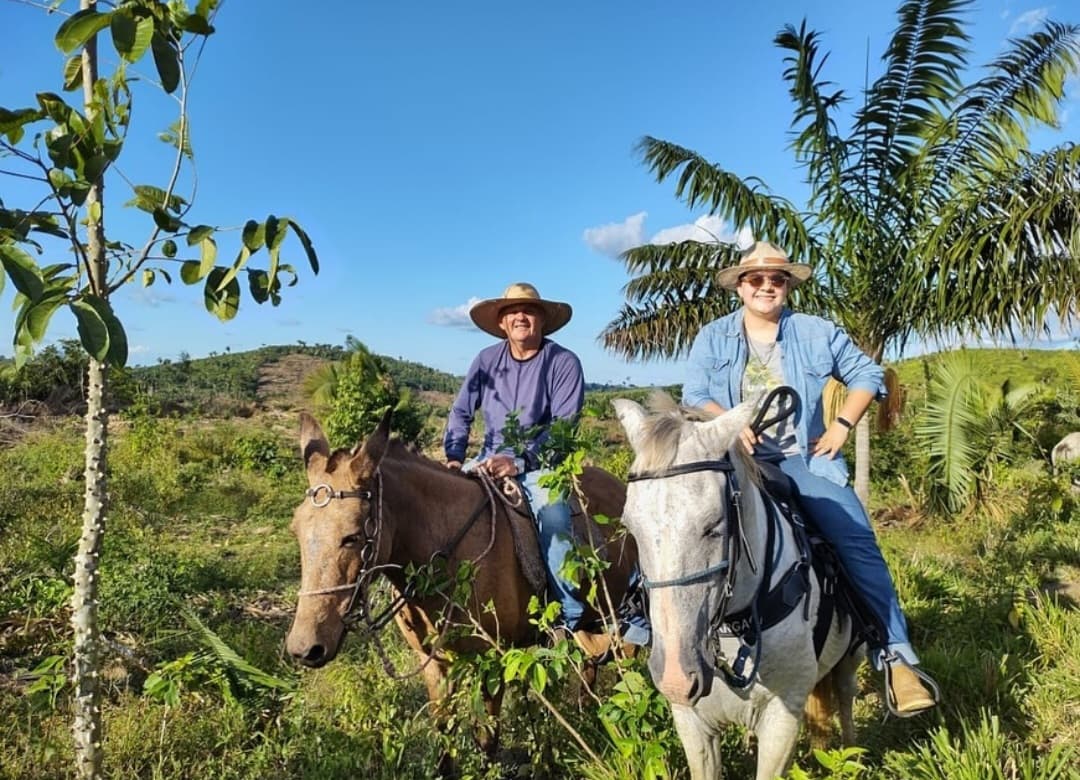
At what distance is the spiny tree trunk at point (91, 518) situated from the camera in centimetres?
201

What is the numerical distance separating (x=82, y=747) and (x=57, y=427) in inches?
734

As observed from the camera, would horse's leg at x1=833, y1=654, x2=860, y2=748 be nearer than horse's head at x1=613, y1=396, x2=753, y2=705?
No

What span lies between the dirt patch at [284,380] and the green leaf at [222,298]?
82.0ft

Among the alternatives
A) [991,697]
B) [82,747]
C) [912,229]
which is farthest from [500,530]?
[912,229]

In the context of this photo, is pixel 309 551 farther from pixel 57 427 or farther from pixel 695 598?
pixel 57 427

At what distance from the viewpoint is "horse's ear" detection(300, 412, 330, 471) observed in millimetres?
2725

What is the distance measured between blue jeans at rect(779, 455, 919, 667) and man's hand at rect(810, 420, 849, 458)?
12 cm

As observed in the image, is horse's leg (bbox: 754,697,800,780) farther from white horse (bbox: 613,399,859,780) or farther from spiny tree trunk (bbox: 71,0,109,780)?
spiny tree trunk (bbox: 71,0,109,780)

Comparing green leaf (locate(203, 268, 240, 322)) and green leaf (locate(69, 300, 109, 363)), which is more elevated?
green leaf (locate(203, 268, 240, 322))

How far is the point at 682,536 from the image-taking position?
193 centimetres

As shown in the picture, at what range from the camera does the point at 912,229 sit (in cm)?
844

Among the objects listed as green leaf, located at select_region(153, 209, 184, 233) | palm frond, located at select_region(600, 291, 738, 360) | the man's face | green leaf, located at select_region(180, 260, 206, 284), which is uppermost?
palm frond, located at select_region(600, 291, 738, 360)

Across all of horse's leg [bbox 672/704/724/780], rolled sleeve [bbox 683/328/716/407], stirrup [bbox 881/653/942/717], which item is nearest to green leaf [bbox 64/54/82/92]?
rolled sleeve [bbox 683/328/716/407]

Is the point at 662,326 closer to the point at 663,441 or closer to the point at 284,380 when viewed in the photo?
the point at 663,441
